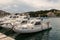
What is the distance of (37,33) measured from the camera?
39.9 metres

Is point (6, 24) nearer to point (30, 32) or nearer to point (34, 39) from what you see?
point (30, 32)

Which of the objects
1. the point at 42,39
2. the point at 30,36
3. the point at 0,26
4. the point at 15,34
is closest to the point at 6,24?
the point at 0,26

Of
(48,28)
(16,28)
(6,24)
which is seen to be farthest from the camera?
(48,28)

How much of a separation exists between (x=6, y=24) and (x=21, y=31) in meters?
8.61

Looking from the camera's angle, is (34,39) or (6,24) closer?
(34,39)

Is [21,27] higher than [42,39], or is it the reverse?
[21,27]

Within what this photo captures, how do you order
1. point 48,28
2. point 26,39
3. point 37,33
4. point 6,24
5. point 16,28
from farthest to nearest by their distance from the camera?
1. point 48,28
2. point 6,24
3. point 37,33
4. point 16,28
5. point 26,39

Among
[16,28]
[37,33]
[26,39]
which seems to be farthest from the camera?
[37,33]

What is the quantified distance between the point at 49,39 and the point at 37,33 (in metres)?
6.11

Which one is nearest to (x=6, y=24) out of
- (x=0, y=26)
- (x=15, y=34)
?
(x=0, y=26)

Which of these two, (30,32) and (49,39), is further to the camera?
(30,32)

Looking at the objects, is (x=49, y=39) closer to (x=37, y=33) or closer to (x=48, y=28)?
(x=37, y=33)

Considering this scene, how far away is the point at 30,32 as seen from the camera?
36.9 m

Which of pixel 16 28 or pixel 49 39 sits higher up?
pixel 16 28
